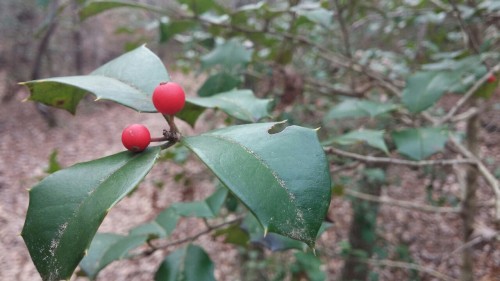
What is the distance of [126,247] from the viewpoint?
963mm

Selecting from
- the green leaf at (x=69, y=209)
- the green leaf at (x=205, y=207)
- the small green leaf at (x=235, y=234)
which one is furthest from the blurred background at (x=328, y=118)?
the green leaf at (x=69, y=209)

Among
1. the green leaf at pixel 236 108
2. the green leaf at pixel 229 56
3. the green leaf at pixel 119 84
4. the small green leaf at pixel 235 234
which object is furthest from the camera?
the green leaf at pixel 229 56

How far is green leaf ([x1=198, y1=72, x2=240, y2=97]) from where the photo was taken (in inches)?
48.4

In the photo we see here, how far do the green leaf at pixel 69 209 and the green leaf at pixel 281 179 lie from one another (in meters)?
0.12

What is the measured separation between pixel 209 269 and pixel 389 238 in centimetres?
271

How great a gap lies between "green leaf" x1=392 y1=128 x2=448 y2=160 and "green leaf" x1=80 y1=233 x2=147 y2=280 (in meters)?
0.83

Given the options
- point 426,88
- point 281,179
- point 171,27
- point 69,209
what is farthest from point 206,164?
point 171,27

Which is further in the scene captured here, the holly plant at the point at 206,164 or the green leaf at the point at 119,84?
the green leaf at the point at 119,84

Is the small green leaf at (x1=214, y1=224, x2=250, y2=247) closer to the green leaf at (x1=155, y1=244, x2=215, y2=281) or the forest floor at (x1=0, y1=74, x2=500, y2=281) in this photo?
the green leaf at (x1=155, y1=244, x2=215, y2=281)

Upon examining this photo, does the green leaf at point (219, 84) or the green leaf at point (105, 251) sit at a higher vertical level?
the green leaf at point (219, 84)

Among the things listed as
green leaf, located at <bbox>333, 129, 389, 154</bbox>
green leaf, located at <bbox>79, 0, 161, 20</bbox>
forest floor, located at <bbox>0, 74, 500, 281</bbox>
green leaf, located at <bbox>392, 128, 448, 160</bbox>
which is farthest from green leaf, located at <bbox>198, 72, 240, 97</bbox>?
forest floor, located at <bbox>0, 74, 500, 281</bbox>

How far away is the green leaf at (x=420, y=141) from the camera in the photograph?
1077mm

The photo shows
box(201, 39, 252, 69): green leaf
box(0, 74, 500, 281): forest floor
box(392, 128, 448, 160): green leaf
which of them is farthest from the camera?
box(0, 74, 500, 281): forest floor

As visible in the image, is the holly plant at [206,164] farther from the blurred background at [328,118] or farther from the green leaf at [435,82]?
the green leaf at [435,82]
